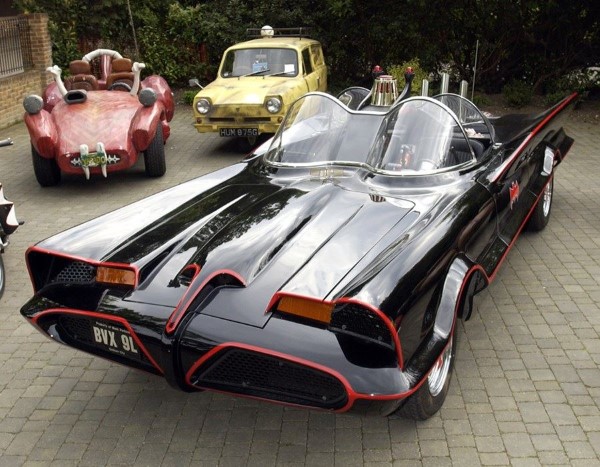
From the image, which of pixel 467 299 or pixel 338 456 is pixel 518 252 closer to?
pixel 467 299

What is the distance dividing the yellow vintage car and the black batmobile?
4240 millimetres

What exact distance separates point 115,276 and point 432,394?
5.73 ft

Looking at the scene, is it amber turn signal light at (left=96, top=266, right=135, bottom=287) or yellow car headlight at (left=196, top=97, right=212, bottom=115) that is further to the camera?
yellow car headlight at (left=196, top=97, right=212, bottom=115)

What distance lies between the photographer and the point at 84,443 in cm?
353

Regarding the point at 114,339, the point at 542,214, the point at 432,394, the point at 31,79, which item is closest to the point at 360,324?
the point at 432,394

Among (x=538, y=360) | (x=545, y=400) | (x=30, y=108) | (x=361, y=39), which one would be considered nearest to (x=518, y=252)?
(x=538, y=360)

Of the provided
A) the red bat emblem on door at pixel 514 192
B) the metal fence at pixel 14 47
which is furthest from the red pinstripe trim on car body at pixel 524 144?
the metal fence at pixel 14 47

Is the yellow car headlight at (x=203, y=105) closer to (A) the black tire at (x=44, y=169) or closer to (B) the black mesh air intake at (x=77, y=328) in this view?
(A) the black tire at (x=44, y=169)

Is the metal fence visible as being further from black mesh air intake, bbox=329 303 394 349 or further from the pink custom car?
black mesh air intake, bbox=329 303 394 349

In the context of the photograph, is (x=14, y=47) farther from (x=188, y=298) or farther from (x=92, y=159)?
(x=188, y=298)

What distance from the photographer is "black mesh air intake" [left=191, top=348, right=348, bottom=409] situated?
2.92m

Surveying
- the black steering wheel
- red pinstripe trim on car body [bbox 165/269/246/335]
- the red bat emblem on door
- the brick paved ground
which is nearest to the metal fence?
the black steering wheel

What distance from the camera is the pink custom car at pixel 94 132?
7703 mm

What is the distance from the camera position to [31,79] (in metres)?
13.1
